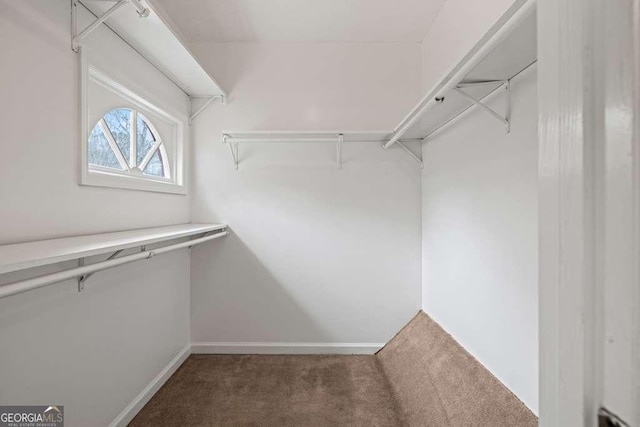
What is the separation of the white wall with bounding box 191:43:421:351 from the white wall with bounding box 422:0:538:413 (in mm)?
331

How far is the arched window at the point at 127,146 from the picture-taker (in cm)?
148

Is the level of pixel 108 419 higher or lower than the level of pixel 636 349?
lower

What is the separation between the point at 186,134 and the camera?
222cm

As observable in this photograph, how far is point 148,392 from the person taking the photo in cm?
169

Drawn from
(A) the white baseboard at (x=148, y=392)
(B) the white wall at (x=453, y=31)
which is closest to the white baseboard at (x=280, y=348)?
(A) the white baseboard at (x=148, y=392)

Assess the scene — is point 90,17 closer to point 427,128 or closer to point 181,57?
point 181,57

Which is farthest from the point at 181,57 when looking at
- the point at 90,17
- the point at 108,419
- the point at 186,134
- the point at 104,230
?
the point at 108,419

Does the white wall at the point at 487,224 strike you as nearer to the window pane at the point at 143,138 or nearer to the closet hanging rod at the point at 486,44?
the closet hanging rod at the point at 486,44

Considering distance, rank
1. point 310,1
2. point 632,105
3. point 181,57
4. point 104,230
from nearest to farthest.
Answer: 1. point 632,105
2. point 104,230
3. point 181,57
4. point 310,1

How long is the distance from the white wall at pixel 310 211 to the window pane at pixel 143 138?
1.21ft

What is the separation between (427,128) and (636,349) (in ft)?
5.92

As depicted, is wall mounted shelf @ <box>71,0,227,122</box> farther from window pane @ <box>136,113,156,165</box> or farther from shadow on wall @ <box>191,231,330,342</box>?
shadow on wall @ <box>191,231,330,342</box>

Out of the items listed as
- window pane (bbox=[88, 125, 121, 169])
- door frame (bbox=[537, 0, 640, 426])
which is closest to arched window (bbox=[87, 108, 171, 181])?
window pane (bbox=[88, 125, 121, 169])

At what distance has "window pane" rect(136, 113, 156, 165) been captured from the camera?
184 cm
